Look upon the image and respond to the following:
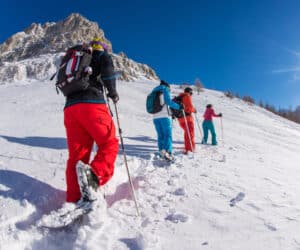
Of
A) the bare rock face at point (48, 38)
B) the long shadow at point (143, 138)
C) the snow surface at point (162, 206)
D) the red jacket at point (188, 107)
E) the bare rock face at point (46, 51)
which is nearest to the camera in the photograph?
the snow surface at point (162, 206)

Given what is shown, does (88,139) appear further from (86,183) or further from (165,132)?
(165,132)

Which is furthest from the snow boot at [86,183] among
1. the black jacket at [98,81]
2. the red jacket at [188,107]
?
the red jacket at [188,107]

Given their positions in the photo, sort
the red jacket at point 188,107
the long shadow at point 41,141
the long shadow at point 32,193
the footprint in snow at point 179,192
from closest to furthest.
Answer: the long shadow at point 32,193
the footprint in snow at point 179,192
the long shadow at point 41,141
the red jacket at point 188,107

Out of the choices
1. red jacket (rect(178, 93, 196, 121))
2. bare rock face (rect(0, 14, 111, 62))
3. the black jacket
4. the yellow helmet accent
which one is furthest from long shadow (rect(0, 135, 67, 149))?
bare rock face (rect(0, 14, 111, 62))

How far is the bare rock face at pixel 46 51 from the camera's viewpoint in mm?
41594

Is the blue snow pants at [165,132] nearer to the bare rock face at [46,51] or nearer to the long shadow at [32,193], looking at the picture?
the long shadow at [32,193]

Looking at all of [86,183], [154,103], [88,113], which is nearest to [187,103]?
[154,103]

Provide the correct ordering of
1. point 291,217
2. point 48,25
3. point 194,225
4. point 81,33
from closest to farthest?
point 194,225
point 291,217
point 81,33
point 48,25

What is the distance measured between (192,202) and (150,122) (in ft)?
26.8

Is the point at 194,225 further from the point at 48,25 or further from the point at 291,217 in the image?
the point at 48,25

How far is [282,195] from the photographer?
331cm

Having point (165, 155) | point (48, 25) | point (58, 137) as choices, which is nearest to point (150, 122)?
point (58, 137)

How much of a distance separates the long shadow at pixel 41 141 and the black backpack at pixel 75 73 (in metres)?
2.80

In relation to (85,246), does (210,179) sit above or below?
above
